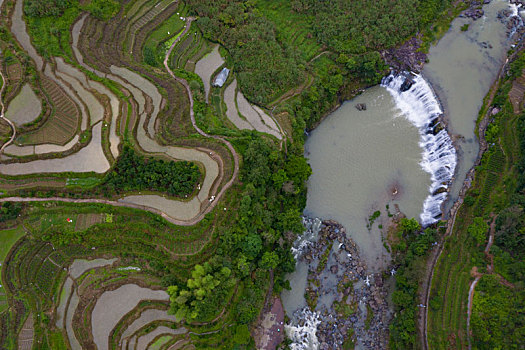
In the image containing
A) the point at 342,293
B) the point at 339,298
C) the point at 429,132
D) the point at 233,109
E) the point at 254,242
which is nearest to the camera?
the point at 254,242

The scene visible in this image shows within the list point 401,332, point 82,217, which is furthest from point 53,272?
point 401,332

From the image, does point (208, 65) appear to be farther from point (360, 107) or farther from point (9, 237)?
point (9, 237)

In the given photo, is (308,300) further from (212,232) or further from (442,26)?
(442,26)

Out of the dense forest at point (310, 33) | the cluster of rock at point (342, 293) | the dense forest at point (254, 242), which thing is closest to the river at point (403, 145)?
the cluster of rock at point (342, 293)

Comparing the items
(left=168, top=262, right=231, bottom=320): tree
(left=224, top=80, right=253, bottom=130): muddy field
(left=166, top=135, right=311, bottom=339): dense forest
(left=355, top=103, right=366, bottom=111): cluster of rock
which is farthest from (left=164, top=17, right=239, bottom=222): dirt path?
(left=355, top=103, right=366, bottom=111): cluster of rock

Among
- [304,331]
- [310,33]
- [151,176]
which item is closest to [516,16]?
[310,33]

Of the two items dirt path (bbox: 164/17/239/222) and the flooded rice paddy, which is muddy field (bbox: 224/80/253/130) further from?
the flooded rice paddy

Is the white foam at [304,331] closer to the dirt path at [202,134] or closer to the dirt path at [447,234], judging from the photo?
the dirt path at [447,234]
